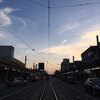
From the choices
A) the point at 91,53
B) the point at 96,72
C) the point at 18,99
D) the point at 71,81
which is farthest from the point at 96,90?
the point at 91,53

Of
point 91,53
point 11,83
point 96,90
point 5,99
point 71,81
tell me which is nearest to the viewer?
point 5,99

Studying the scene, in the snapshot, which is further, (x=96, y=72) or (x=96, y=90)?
(x=96, y=72)

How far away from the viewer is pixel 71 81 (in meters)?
38.9

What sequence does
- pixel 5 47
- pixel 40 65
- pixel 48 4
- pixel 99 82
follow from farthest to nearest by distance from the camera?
pixel 5 47, pixel 40 65, pixel 99 82, pixel 48 4

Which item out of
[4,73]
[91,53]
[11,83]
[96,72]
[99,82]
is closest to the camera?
[99,82]

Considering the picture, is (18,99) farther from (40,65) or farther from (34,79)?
(40,65)

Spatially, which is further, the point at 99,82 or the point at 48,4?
the point at 99,82

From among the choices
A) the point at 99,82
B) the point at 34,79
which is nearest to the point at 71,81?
the point at 34,79

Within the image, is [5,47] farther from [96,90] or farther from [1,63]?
[96,90]

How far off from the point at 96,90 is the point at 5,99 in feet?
29.0

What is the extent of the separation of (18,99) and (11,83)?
14.4 meters

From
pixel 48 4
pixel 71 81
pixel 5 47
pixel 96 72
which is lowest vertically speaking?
pixel 71 81

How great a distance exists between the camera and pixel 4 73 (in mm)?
44938

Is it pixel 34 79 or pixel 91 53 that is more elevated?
pixel 91 53
